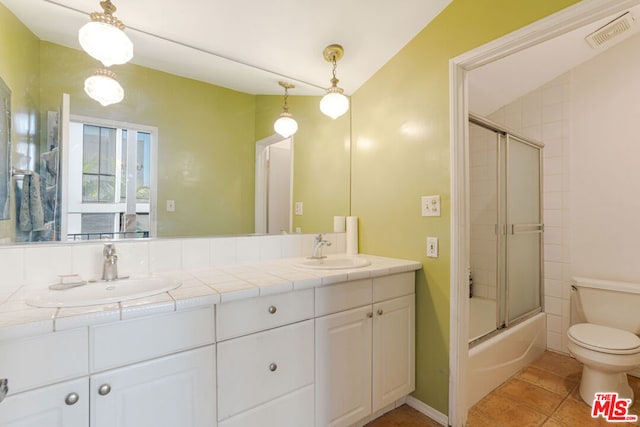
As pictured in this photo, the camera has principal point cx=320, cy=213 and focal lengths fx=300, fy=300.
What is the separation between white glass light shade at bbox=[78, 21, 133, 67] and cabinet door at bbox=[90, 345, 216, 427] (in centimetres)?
121

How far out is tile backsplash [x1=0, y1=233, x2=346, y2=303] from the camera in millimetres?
1169

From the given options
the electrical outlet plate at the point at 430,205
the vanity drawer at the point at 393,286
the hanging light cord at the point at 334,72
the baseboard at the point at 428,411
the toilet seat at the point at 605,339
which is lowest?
the baseboard at the point at 428,411

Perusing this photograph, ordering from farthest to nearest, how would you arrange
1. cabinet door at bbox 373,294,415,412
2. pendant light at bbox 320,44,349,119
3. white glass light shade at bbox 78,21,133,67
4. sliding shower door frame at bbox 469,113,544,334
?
sliding shower door frame at bbox 469,113,544,334, pendant light at bbox 320,44,349,119, cabinet door at bbox 373,294,415,412, white glass light shade at bbox 78,21,133,67

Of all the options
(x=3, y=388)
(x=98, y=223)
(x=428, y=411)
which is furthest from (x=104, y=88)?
(x=428, y=411)

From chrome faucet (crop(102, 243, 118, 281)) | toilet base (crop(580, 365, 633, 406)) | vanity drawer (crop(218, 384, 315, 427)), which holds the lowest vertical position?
toilet base (crop(580, 365, 633, 406))

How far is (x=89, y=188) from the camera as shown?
1.33 m

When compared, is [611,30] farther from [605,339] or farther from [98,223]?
[98,223]

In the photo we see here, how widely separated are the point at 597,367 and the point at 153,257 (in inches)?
99.5

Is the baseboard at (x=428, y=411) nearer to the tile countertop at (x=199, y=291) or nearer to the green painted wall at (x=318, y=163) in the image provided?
the tile countertop at (x=199, y=291)

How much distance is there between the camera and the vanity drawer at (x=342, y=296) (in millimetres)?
1354

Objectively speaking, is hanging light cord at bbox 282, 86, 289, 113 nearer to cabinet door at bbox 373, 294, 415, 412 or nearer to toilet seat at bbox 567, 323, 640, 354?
cabinet door at bbox 373, 294, 415, 412

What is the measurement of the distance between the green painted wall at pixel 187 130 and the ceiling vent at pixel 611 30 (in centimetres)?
228

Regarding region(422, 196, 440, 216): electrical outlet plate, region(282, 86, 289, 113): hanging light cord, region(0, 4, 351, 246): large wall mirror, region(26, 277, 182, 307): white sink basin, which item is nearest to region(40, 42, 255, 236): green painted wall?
region(0, 4, 351, 246): large wall mirror

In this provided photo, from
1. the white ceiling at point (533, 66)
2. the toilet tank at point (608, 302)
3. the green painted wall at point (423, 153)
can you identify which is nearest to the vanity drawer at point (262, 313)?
the green painted wall at point (423, 153)
